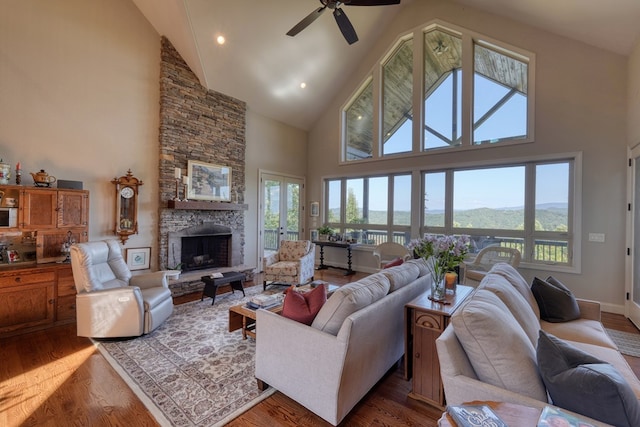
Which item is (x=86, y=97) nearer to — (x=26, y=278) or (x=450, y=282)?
(x=26, y=278)

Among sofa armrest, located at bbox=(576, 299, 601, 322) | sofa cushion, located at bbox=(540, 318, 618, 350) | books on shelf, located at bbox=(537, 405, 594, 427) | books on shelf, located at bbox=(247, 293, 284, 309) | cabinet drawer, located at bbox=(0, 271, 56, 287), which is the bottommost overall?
books on shelf, located at bbox=(247, 293, 284, 309)

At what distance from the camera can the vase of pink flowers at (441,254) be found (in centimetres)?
225

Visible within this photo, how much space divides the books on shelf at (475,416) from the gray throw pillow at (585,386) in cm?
41

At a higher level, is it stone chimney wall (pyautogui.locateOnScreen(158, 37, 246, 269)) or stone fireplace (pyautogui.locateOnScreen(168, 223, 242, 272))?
stone chimney wall (pyautogui.locateOnScreen(158, 37, 246, 269))

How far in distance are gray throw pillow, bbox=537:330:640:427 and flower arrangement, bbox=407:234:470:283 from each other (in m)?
1.01

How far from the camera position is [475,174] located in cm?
530

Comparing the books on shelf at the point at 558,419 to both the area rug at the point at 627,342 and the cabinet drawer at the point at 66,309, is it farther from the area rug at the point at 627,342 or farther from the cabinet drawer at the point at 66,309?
the cabinet drawer at the point at 66,309

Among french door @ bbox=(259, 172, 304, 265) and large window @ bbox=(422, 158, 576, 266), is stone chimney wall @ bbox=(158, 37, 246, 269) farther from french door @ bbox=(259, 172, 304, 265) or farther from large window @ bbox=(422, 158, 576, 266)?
large window @ bbox=(422, 158, 576, 266)

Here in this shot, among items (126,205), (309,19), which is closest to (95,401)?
(126,205)

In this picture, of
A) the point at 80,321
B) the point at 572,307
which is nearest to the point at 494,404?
the point at 572,307

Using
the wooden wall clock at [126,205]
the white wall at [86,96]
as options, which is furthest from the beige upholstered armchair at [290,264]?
the wooden wall clock at [126,205]

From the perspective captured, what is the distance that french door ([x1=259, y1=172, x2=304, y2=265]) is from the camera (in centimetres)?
654

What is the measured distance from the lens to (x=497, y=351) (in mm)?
1301

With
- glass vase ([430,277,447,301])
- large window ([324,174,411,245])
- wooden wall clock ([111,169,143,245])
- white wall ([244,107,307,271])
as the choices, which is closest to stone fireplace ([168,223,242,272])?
white wall ([244,107,307,271])
